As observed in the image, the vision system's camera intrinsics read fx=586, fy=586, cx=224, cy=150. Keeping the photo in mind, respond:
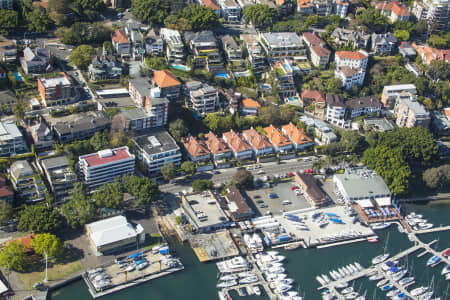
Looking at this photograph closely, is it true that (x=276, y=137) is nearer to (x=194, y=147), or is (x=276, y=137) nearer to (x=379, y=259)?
(x=194, y=147)

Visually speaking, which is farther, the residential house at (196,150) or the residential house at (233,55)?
the residential house at (233,55)

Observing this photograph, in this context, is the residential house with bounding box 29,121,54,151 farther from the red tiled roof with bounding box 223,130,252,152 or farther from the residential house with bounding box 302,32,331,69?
the residential house with bounding box 302,32,331,69

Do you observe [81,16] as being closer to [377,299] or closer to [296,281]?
[296,281]

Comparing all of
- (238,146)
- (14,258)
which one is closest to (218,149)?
(238,146)

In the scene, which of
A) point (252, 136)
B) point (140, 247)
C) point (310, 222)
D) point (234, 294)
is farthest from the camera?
point (252, 136)

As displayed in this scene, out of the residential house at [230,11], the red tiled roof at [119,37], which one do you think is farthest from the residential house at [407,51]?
the red tiled roof at [119,37]

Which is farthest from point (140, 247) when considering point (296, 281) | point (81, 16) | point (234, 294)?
point (81, 16)

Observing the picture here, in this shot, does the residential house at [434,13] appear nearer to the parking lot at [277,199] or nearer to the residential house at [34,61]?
the parking lot at [277,199]
